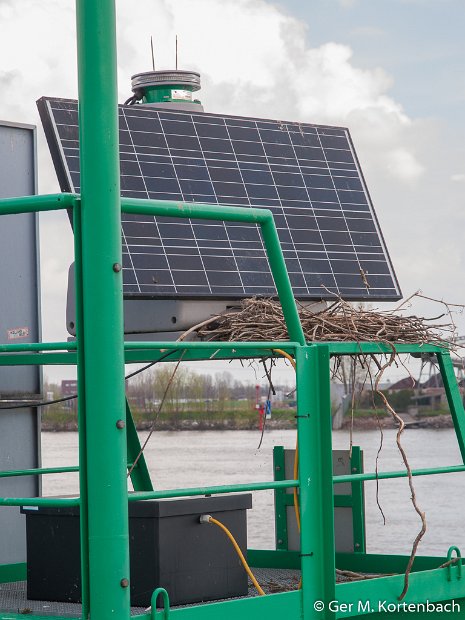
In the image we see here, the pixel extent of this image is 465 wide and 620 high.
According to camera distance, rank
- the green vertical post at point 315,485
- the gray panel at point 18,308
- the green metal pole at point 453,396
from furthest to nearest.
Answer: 1. the gray panel at point 18,308
2. the green metal pole at point 453,396
3. the green vertical post at point 315,485

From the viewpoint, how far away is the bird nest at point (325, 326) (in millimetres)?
5934

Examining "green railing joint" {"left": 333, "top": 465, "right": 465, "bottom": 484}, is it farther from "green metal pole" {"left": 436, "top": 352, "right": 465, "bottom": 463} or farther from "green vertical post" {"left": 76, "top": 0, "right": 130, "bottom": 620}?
"green vertical post" {"left": 76, "top": 0, "right": 130, "bottom": 620}

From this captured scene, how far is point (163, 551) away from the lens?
5422 millimetres

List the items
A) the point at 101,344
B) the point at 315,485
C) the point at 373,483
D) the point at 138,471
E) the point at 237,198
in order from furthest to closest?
1. the point at 373,483
2. the point at 237,198
3. the point at 138,471
4. the point at 315,485
5. the point at 101,344

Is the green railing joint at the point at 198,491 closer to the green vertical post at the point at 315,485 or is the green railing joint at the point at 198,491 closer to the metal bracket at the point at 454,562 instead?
the green vertical post at the point at 315,485

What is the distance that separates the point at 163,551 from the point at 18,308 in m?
2.88

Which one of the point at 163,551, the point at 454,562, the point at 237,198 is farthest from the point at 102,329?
the point at 237,198

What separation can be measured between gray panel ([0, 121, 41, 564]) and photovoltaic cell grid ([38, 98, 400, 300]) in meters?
0.83

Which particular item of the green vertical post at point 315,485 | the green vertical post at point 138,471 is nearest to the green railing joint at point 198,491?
the green vertical post at point 315,485

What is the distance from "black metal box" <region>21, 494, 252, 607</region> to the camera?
214 inches

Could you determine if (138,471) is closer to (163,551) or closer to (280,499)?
(280,499)

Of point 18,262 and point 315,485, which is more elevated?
point 18,262

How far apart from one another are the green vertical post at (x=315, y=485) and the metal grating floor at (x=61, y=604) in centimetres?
80

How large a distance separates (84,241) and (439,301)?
10.7ft
